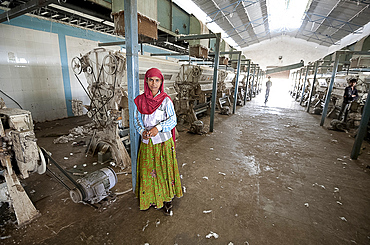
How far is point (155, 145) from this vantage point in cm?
230

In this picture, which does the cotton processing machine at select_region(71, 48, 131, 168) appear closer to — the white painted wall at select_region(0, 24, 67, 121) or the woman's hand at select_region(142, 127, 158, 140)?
the woman's hand at select_region(142, 127, 158, 140)

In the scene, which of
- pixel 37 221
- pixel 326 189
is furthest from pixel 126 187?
pixel 326 189

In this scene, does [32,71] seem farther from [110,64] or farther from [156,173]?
[156,173]

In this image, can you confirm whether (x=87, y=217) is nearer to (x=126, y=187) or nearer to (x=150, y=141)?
(x=126, y=187)

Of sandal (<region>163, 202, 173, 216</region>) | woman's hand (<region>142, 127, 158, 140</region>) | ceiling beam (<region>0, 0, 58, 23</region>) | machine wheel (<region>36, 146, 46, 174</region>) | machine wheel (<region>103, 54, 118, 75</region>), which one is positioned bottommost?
sandal (<region>163, 202, 173, 216</region>)

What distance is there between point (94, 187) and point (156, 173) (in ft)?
3.14

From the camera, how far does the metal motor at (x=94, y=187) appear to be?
8.11ft

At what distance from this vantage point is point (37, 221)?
7.52 ft

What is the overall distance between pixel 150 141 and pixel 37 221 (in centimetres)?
180

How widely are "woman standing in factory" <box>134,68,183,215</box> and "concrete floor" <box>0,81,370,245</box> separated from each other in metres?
0.28

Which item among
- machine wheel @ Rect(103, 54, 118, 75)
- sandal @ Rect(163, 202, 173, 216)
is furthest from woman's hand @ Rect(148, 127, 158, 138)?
machine wheel @ Rect(103, 54, 118, 75)

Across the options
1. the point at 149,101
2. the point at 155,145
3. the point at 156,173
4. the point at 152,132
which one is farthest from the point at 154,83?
the point at 156,173

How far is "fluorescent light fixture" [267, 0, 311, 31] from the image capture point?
46.2 feet

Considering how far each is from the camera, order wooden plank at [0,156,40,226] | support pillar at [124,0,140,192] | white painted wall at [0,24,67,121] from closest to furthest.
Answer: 1. wooden plank at [0,156,40,226]
2. support pillar at [124,0,140,192]
3. white painted wall at [0,24,67,121]
